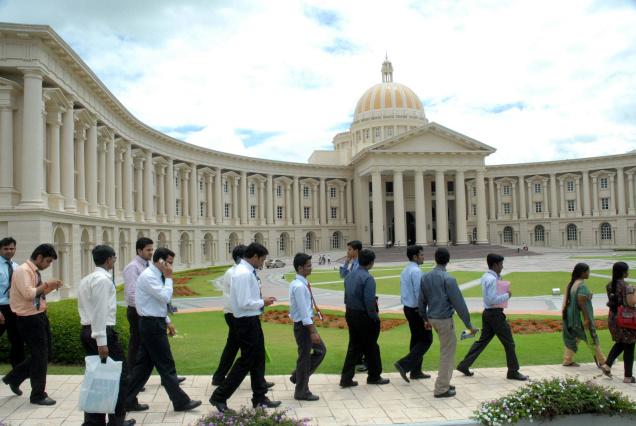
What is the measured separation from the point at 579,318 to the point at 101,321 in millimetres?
8143

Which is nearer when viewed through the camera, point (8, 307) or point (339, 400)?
point (339, 400)

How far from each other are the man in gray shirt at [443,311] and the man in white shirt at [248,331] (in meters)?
→ 2.60

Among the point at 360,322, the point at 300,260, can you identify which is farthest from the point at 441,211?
the point at 300,260

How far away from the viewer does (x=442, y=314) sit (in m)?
8.56

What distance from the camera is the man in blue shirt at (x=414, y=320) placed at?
30.2 ft

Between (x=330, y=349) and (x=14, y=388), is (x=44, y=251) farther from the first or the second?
(x=330, y=349)

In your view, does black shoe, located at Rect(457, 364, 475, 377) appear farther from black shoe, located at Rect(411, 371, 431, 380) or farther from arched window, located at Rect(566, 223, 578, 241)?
arched window, located at Rect(566, 223, 578, 241)

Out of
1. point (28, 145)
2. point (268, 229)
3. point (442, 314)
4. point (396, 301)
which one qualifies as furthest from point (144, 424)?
point (268, 229)

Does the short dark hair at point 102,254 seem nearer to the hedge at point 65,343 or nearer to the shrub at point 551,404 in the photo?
the hedge at point 65,343

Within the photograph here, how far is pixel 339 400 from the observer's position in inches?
327

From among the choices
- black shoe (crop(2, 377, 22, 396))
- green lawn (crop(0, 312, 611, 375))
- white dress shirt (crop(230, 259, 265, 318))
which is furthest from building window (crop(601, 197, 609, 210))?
black shoe (crop(2, 377, 22, 396))

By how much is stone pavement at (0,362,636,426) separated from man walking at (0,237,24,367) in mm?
638

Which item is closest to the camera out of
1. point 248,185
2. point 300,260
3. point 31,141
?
point 300,260

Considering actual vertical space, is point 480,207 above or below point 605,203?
below
